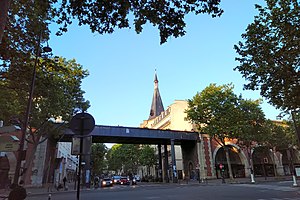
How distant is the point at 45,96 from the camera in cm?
1428

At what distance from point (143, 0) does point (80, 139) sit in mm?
4102

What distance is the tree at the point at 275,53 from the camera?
1077cm

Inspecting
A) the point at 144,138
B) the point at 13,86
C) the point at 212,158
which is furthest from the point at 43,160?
the point at 212,158

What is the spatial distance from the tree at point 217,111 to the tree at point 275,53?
22104 mm

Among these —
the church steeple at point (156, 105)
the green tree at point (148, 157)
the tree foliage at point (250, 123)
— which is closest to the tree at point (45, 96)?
the tree foliage at point (250, 123)

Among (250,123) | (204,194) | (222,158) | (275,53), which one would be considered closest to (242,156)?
(222,158)

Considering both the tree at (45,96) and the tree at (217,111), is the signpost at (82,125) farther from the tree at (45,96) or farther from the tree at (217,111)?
the tree at (217,111)

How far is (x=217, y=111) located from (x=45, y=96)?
26922mm

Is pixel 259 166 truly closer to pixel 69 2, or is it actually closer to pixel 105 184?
pixel 105 184

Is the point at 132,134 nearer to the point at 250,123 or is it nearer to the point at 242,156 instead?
the point at 250,123

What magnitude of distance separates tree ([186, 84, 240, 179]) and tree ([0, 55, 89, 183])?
679 inches

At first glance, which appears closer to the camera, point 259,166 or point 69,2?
point 69,2

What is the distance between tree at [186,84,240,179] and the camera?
3506cm

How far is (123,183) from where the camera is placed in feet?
163
